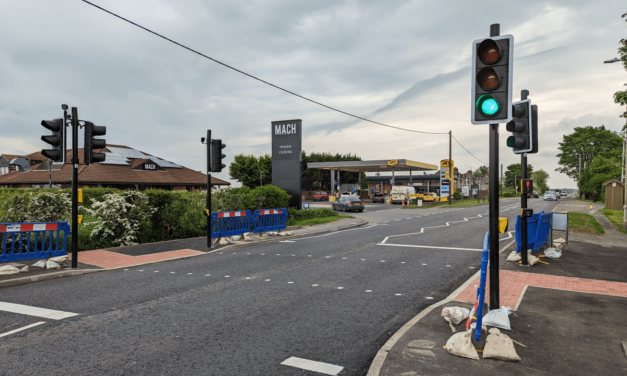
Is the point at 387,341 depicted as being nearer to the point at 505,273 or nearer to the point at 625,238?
the point at 505,273

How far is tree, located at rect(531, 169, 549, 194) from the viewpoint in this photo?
129 meters

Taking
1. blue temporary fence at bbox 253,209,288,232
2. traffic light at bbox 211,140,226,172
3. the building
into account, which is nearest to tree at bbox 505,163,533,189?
the building

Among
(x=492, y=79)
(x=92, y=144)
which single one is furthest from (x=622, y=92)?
(x=92, y=144)

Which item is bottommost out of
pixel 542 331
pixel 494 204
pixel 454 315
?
pixel 542 331

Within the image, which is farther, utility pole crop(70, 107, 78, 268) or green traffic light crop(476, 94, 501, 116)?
utility pole crop(70, 107, 78, 268)

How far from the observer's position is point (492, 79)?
5.13 metres

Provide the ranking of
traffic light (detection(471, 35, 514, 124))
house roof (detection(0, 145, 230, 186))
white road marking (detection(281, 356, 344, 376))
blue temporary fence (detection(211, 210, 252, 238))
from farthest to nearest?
1. house roof (detection(0, 145, 230, 186))
2. blue temporary fence (detection(211, 210, 252, 238))
3. traffic light (detection(471, 35, 514, 124))
4. white road marking (detection(281, 356, 344, 376))

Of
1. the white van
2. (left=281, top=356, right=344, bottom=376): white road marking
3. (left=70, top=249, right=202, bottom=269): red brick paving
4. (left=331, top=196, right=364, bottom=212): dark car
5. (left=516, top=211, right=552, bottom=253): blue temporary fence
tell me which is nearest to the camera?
(left=281, top=356, right=344, bottom=376): white road marking

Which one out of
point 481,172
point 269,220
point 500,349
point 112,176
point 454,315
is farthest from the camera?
point 481,172

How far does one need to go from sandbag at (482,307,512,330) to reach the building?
3738 cm

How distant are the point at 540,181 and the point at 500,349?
146789 millimetres

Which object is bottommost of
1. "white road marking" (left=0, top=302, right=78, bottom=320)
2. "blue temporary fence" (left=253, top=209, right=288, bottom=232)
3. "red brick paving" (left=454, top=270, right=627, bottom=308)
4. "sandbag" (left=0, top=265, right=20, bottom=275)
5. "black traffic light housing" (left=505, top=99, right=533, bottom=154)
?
"white road marking" (left=0, top=302, right=78, bottom=320)

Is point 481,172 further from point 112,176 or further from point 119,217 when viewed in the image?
point 119,217

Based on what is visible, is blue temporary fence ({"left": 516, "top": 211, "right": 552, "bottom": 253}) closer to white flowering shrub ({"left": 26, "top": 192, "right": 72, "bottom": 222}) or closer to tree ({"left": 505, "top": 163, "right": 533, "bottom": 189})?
white flowering shrub ({"left": 26, "top": 192, "right": 72, "bottom": 222})
